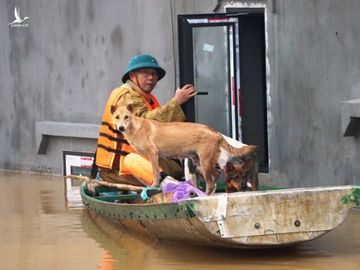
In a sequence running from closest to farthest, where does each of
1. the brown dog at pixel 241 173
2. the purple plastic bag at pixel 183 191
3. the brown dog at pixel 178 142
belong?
the purple plastic bag at pixel 183 191
the brown dog at pixel 178 142
the brown dog at pixel 241 173

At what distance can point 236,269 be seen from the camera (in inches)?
426

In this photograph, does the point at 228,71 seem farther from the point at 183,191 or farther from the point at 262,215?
the point at 262,215

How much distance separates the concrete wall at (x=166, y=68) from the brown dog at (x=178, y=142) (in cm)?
231

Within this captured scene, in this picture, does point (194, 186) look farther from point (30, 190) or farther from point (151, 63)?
point (30, 190)

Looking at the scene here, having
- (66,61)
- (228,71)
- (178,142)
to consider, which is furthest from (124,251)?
(66,61)

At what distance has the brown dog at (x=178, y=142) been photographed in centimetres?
1176

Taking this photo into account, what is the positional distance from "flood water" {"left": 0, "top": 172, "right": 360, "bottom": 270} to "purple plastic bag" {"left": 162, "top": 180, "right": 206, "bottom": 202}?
0.52m

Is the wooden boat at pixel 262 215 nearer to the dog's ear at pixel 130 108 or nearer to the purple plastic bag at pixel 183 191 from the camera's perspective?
the purple plastic bag at pixel 183 191

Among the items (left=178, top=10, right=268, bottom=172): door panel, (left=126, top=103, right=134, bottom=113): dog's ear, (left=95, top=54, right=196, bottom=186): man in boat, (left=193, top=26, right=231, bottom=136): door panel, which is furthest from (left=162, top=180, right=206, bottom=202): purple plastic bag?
(left=193, top=26, right=231, bottom=136): door panel

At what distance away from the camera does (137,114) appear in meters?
12.6

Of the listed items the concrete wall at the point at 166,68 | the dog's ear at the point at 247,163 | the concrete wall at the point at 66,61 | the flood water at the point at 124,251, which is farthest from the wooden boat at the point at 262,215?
the concrete wall at the point at 66,61

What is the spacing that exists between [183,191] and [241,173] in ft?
2.11

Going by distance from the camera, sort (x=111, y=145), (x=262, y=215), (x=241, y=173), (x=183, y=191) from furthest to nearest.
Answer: (x=111, y=145) → (x=241, y=173) → (x=183, y=191) → (x=262, y=215)

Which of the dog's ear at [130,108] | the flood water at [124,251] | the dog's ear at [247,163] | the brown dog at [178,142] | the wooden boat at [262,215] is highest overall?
the dog's ear at [130,108]
